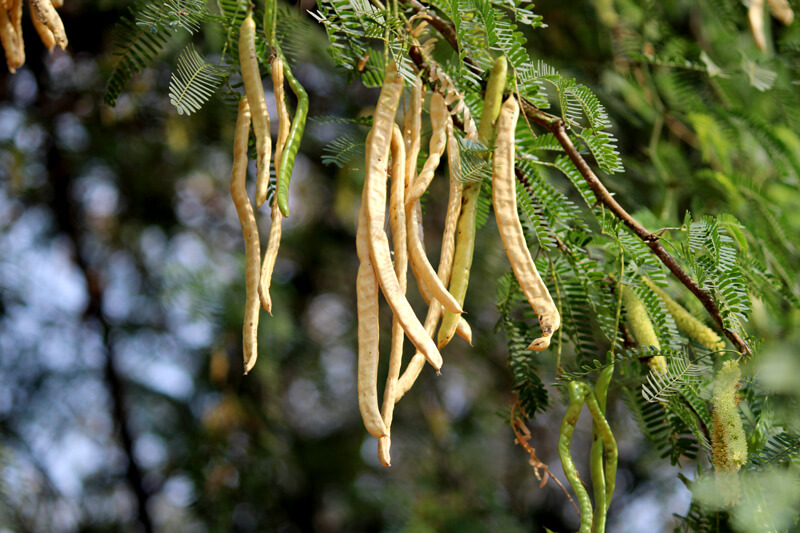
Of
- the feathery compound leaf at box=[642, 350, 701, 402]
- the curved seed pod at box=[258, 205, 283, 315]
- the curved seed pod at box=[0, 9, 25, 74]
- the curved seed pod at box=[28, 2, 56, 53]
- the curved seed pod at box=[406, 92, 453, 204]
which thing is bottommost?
the feathery compound leaf at box=[642, 350, 701, 402]

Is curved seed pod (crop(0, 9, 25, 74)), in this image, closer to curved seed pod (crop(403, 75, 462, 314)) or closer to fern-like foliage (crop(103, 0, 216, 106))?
fern-like foliage (crop(103, 0, 216, 106))

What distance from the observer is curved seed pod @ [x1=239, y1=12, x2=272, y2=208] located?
0.65 m

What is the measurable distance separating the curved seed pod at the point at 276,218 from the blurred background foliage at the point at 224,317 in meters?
1.11

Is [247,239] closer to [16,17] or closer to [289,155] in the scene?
[289,155]

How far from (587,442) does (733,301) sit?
6.91ft

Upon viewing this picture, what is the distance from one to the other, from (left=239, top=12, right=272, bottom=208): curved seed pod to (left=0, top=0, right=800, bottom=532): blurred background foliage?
109 centimetres

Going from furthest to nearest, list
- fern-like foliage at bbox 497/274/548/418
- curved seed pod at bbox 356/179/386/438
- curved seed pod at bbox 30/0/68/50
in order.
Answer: fern-like foliage at bbox 497/274/548/418 < curved seed pod at bbox 30/0/68/50 < curved seed pod at bbox 356/179/386/438

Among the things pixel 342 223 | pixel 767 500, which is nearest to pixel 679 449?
pixel 767 500

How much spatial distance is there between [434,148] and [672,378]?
0.36m

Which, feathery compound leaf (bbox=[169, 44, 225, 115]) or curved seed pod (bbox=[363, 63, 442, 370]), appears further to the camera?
feathery compound leaf (bbox=[169, 44, 225, 115])

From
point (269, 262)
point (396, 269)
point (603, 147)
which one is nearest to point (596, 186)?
point (603, 147)

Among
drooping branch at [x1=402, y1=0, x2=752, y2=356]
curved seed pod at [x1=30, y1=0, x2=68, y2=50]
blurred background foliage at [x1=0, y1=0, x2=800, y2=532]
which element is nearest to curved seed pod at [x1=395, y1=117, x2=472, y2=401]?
drooping branch at [x1=402, y1=0, x2=752, y2=356]

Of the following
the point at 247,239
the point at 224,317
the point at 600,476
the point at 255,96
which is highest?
Answer: the point at 255,96

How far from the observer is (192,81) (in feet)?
2.48
